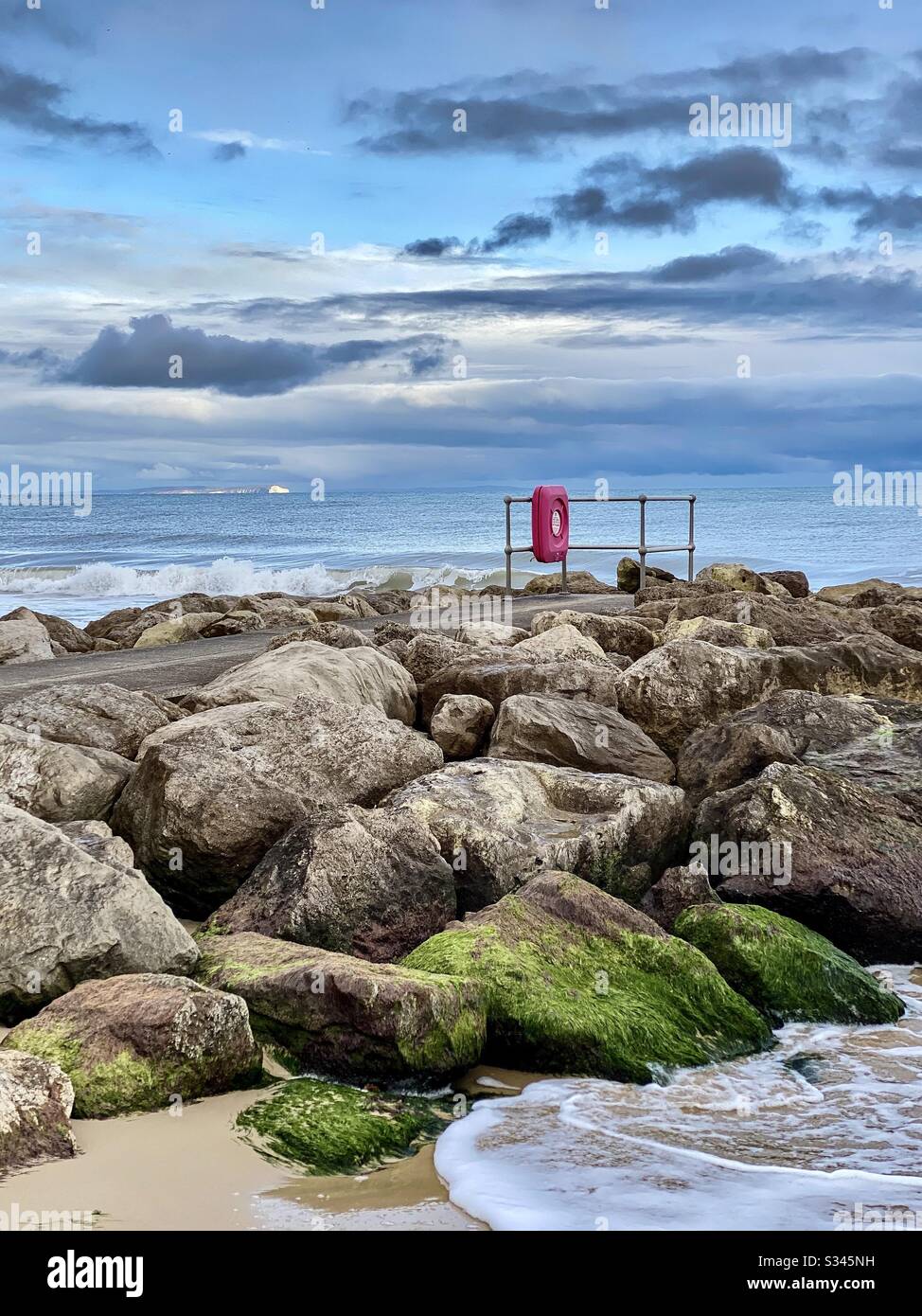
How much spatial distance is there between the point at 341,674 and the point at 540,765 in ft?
5.52

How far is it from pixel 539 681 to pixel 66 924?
4.01 meters

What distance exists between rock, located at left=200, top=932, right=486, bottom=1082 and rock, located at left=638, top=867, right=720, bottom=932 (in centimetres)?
149

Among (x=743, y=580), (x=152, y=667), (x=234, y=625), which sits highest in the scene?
(x=743, y=580)

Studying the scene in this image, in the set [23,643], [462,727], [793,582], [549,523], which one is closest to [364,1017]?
[462,727]

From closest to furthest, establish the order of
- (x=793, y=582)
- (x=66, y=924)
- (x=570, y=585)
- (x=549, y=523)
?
1. (x=66, y=924)
2. (x=549, y=523)
3. (x=793, y=582)
4. (x=570, y=585)

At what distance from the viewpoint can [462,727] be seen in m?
7.47

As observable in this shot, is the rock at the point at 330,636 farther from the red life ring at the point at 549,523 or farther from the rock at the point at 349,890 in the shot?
the red life ring at the point at 549,523

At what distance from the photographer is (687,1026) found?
15.6ft

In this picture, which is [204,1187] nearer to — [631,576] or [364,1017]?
[364,1017]

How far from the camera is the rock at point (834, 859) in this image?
581 centimetres

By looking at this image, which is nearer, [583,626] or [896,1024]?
[896,1024]

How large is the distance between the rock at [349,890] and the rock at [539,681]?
243cm

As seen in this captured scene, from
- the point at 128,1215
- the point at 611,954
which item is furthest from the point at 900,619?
the point at 128,1215

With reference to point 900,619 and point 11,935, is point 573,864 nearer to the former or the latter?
point 11,935
